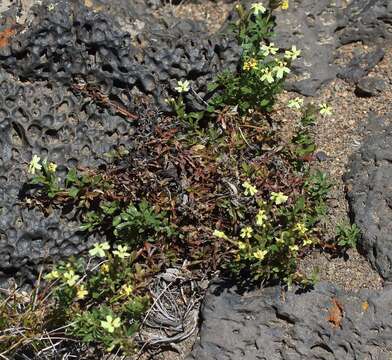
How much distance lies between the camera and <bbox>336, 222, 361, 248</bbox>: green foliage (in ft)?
18.3

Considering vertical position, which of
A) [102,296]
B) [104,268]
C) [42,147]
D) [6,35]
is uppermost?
[6,35]

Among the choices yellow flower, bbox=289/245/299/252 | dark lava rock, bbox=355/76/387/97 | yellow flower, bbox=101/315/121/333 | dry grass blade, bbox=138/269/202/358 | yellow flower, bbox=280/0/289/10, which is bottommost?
dry grass blade, bbox=138/269/202/358

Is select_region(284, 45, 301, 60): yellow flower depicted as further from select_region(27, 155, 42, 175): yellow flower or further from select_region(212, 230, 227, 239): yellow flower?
select_region(27, 155, 42, 175): yellow flower

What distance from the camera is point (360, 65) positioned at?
250 inches

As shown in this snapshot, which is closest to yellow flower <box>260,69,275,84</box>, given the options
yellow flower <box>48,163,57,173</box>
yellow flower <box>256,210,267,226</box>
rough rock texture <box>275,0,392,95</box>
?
rough rock texture <box>275,0,392,95</box>

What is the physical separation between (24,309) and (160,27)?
2494 millimetres

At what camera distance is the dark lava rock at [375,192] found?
18.2ft

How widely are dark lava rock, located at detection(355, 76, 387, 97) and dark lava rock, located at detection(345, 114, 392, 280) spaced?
0.27m

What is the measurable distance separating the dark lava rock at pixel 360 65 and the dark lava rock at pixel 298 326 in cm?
181

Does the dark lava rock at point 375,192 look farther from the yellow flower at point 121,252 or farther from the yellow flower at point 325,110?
the yellow flower at point 121,252

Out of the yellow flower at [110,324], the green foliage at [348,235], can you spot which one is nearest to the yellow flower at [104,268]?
the yellow flower at [110,324]

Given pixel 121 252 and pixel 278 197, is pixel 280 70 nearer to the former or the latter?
pixel 278 197

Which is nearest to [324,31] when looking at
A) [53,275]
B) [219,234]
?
[219,234]

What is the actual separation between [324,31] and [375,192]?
155 centimetres
